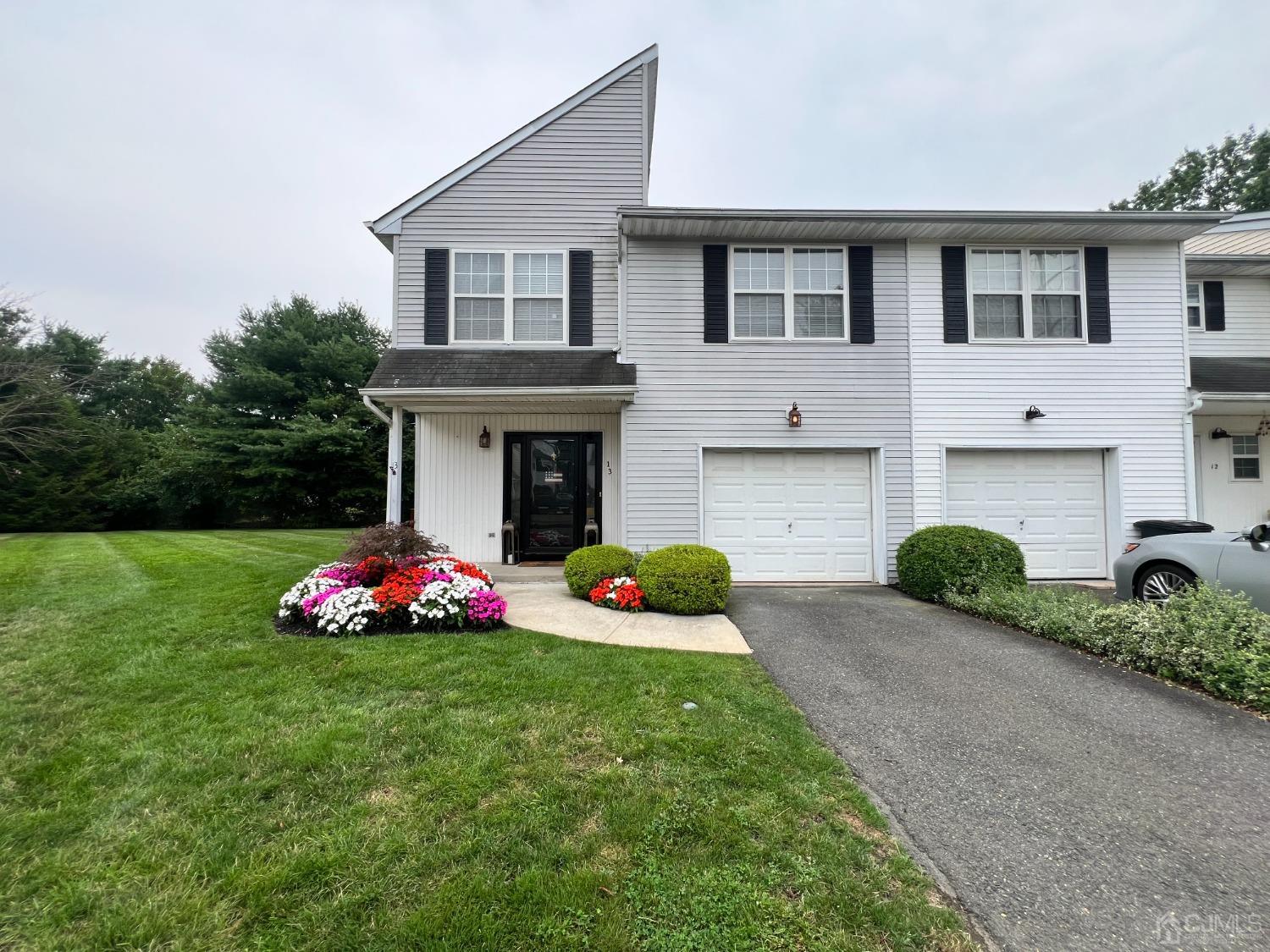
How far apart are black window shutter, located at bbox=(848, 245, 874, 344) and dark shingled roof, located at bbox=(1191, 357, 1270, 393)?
5195mm

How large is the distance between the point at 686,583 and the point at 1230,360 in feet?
36.4

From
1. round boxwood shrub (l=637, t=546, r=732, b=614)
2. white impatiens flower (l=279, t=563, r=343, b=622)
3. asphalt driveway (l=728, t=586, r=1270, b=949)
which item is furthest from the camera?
round boxwood shrub (l=637, t=546, r=732, b=614)

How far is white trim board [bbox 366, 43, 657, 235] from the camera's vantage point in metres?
8.63

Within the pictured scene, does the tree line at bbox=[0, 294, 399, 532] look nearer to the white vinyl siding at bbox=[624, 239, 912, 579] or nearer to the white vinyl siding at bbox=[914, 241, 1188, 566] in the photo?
the white vinyl siding at bbox=[624, 239, 912, 579]

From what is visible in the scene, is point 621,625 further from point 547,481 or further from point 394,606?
point 547,481

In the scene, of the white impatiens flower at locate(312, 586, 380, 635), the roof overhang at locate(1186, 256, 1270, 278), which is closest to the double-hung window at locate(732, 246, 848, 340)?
the white impatiens flower at locate(312, 586, 380, 635)

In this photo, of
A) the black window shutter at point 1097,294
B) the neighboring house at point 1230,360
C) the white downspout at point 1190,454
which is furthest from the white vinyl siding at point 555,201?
the neighboring house at point 1230,360

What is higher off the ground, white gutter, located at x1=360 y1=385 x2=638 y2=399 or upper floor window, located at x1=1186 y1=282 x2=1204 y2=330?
upper floor window, located at x1=1186 y1=282 x2=1204 y2=330

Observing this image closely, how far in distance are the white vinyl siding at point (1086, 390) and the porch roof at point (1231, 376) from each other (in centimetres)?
51

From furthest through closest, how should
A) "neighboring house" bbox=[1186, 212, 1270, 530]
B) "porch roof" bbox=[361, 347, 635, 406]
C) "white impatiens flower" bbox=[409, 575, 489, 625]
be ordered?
"neighboring house" bbox=[1186, 212, 1270, 530] < "porch roof" bbox=[361, 347, 635, 406] < "white impatiens flower" bbox=[409, 575, 489, 625]

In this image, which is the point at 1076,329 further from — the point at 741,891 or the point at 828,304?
the point at 741,891

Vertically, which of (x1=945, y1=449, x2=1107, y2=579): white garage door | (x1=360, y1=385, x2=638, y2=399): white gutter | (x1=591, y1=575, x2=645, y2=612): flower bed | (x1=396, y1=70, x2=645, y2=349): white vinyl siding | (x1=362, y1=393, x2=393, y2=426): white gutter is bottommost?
(x1=591, y1=575, x2=645, y2=612): flower bed

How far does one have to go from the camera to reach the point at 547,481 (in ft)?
30.0

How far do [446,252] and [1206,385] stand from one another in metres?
12.5
